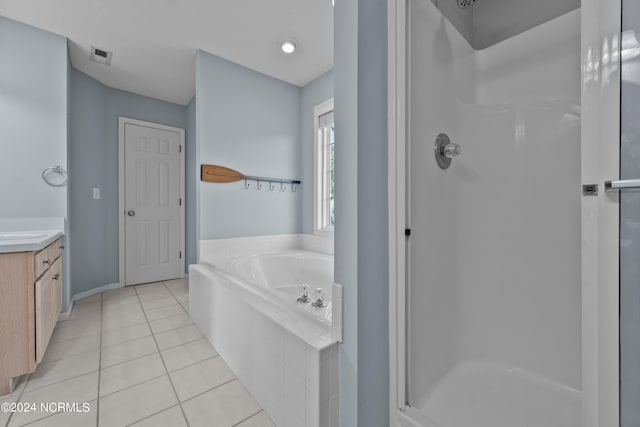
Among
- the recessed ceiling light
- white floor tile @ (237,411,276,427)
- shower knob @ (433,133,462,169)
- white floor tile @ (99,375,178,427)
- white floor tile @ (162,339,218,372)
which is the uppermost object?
the recessed ceiling light

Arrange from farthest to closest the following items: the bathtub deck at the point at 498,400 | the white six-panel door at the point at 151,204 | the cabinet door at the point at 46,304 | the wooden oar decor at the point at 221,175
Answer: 1. the white six-panel door at the point at 151,204
2. the wooden oar decor at the point at 221,175
3. the cabinet door at the point at 46,304
4. the bathtub deck at the point at 498,400

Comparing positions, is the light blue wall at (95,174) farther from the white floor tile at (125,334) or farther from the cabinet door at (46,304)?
the white floor tile at (125,334)

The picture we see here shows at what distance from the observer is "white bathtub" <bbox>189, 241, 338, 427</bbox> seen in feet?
3.10

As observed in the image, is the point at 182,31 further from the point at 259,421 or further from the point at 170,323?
the point at 259,421

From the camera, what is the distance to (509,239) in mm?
1357

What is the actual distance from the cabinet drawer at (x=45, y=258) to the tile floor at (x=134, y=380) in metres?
0.59

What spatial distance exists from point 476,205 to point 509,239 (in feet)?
0.75

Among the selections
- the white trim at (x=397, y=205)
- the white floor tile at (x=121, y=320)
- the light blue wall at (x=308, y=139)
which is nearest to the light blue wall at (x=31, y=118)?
the white floor tile at (x=121, y=320)

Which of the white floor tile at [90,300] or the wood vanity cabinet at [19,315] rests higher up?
the wood vanity cabinet at [19,315]

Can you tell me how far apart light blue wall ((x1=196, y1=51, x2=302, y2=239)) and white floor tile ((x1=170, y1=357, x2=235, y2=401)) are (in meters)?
1.16

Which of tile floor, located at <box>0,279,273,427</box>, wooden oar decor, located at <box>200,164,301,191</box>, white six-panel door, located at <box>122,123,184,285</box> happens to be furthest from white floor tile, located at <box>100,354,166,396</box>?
white six-panel door, located at <box>122,123,184,285</box>

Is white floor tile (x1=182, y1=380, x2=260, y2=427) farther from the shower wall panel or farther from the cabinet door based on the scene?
the cabinet door

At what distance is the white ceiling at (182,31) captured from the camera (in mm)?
1938

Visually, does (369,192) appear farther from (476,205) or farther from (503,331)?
(503,331)
